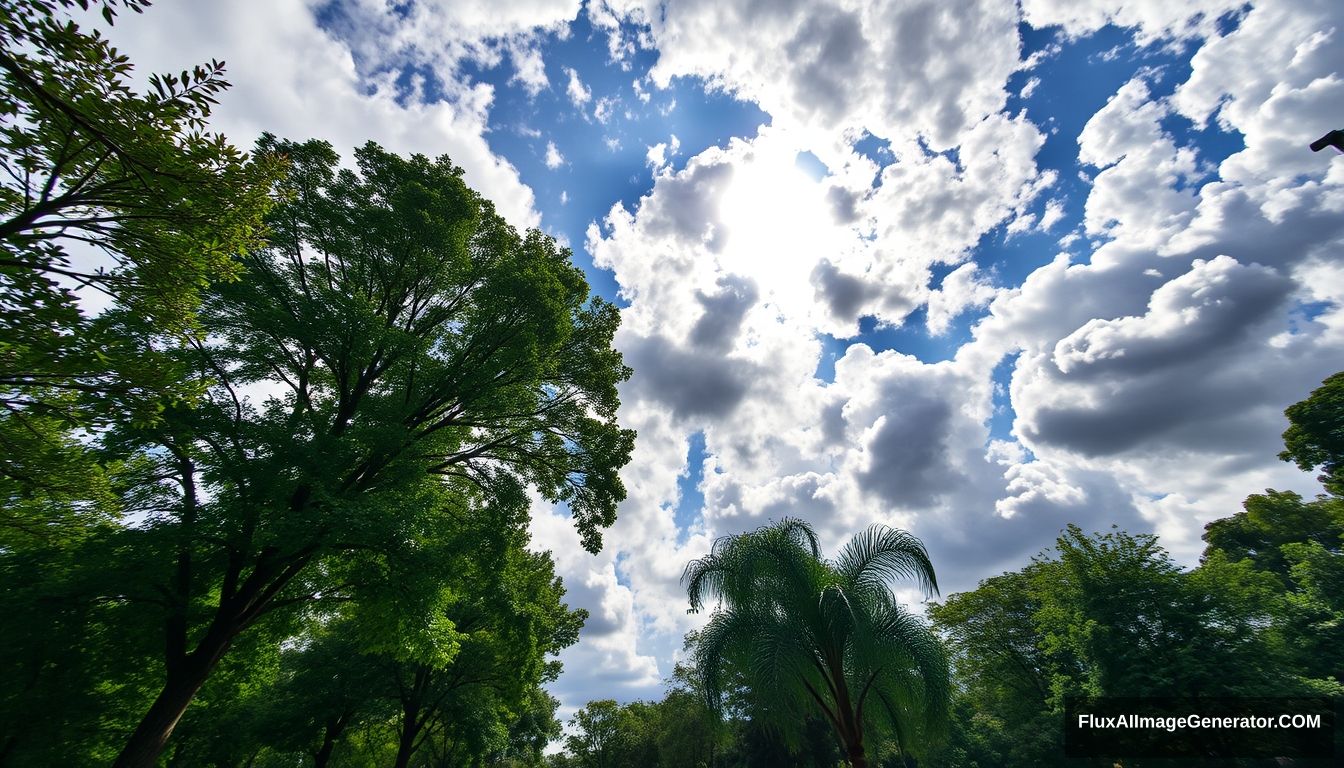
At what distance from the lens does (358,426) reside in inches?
413

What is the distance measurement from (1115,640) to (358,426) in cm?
2507

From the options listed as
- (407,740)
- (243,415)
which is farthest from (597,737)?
(243,415)

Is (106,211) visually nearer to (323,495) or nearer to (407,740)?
(323,495)

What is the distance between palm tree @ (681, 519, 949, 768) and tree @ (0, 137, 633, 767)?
4358 millimetres

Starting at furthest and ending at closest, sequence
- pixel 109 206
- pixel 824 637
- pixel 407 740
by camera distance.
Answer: pixel 407 740 < pixel 824 637 < pixel 109 206

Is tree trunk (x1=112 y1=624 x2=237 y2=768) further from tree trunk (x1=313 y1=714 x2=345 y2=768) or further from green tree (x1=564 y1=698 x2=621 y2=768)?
green tree (x1=564 y1=698 x2=621 y2=768)

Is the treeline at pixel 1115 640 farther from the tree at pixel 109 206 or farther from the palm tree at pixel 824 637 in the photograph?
the tree at pixel 109 206

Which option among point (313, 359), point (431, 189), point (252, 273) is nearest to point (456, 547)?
point (313, 359)

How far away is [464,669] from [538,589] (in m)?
4.61

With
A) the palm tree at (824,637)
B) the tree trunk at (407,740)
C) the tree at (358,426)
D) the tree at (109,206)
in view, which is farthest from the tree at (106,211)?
the tree trunk at (407,740)

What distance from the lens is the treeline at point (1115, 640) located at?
50.8ft

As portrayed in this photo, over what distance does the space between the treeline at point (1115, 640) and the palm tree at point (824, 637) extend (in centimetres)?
52

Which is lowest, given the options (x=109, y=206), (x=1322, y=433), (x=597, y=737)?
(x=597, y=737)

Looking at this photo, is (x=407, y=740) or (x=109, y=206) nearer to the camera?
(x=109, y=206)
